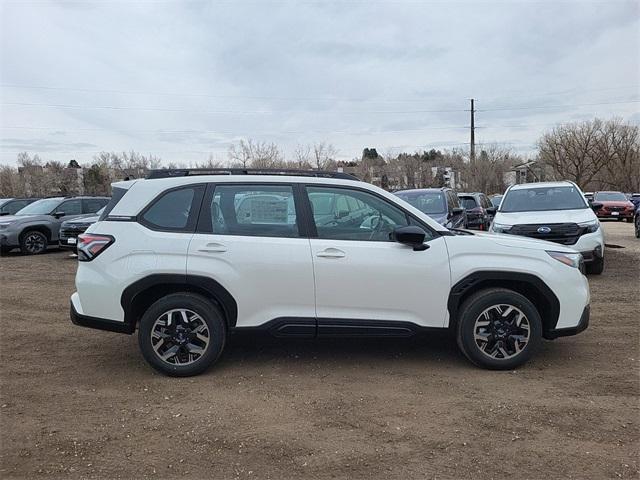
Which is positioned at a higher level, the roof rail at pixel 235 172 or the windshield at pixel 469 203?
the roof rail at pixel 235 172

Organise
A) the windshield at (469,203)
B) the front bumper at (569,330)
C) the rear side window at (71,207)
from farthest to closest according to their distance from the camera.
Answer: the windshield at (469,203)
the rear side window at (71,207)
the front bumper at (569,330)

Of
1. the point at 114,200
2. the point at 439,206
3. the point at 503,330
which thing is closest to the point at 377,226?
the point at 503,330

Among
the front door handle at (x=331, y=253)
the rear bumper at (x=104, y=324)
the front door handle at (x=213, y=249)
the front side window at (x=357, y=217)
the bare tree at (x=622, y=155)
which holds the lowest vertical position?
the rear bumper at (x=104, y=324)

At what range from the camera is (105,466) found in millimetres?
3203

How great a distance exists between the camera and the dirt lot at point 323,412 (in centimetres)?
322

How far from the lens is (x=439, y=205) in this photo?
1124 cm

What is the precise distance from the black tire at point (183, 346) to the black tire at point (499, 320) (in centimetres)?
217

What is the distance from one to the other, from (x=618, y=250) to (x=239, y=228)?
39.7 ft

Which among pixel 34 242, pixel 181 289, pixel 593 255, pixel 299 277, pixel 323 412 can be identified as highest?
pixel 299 277

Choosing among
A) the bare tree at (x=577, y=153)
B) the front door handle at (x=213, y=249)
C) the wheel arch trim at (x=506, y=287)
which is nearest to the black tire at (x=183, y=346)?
the front door handle at (x=213, y=249)

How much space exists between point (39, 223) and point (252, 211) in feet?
40.0

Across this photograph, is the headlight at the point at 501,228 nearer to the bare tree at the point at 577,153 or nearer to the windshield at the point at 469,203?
the windshield at the point at 469,203

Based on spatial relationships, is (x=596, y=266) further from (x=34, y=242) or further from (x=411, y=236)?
(x=34, y=242)

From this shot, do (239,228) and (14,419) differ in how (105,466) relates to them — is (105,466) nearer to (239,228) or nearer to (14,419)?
(14,419)
